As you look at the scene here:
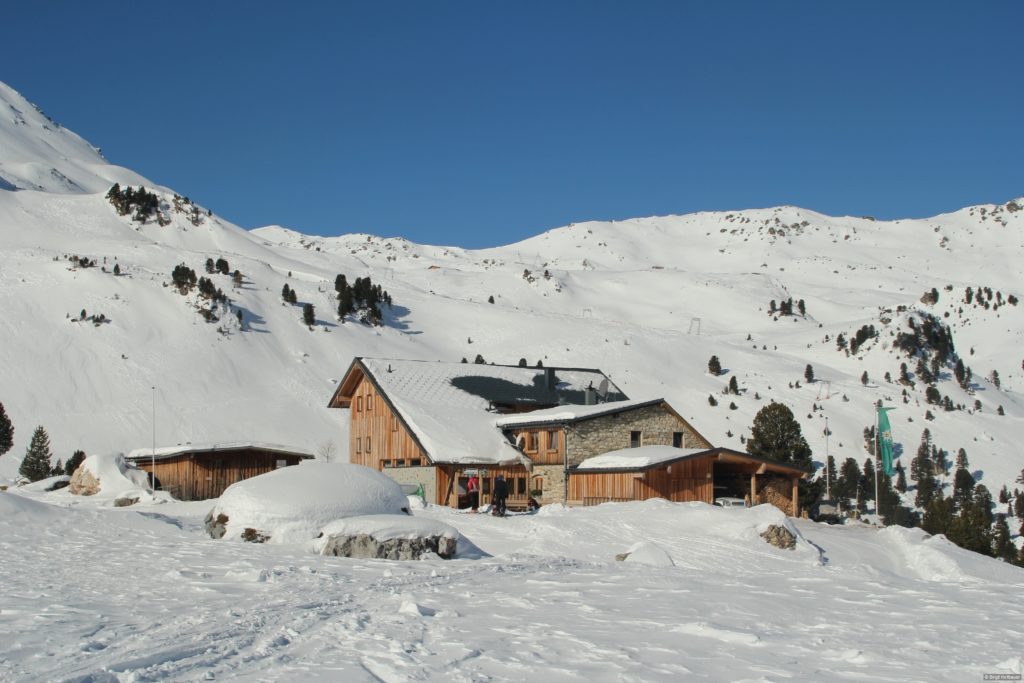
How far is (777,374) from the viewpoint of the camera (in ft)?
275

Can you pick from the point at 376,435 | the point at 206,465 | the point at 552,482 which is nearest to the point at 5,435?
the point at 206,465

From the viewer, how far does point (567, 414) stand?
131 feet

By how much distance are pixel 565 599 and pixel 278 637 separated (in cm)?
490

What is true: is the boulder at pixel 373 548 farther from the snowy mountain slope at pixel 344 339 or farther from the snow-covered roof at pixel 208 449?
the snowy mountain slope at pixel 344 339

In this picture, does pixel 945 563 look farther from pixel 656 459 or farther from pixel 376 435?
pixel 376 435

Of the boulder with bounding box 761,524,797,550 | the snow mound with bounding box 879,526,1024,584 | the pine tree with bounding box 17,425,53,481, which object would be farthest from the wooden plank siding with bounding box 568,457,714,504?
the pine tree with bounding box 17,425,53,481

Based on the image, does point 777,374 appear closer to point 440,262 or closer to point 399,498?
point 399,498

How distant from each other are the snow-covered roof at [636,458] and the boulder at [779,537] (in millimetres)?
8850

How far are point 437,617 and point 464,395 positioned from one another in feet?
110

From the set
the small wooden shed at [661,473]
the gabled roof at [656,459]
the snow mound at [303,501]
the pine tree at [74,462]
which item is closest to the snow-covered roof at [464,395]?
the small wooden shed at [661,473]

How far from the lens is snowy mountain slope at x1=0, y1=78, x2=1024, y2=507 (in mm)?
60375

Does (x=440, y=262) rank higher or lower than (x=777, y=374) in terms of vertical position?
higher

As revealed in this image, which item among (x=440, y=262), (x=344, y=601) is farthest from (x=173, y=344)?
(x=440, y=262)

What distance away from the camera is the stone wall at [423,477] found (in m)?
38.8
